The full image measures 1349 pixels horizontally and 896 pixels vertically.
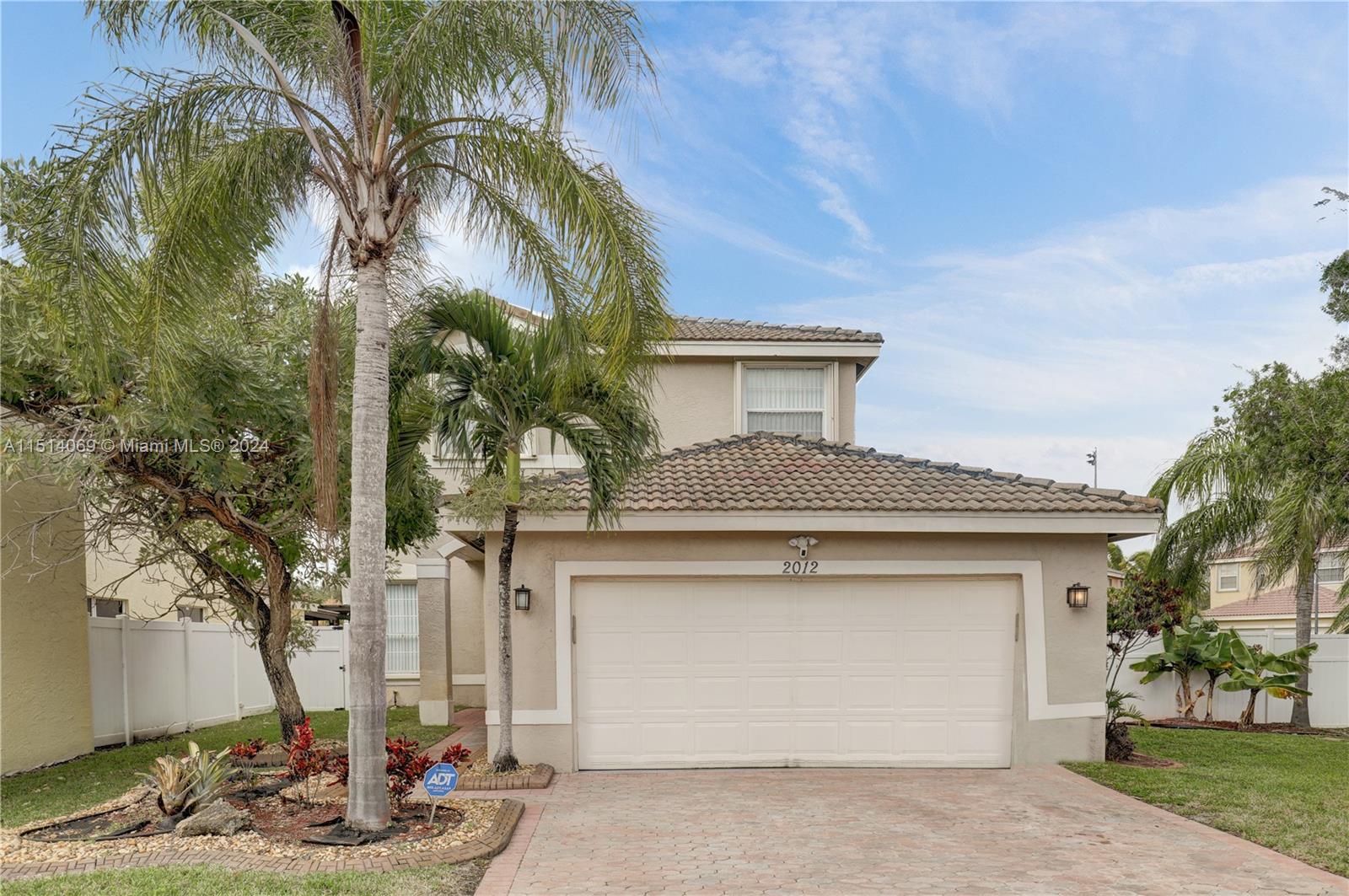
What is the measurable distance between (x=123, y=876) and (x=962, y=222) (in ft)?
49.1

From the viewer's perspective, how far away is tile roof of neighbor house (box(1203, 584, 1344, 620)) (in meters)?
30.4

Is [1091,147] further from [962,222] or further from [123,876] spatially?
[123,876]

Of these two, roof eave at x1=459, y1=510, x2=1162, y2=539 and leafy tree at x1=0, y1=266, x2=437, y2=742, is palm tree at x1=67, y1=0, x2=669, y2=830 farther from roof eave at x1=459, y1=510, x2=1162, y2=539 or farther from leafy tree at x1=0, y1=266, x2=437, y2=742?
roof eave at x1=459, y1=510, x2=1162, y2=539

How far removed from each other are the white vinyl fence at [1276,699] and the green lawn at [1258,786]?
7.23 ft

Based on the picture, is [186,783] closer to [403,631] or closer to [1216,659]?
[403,631]

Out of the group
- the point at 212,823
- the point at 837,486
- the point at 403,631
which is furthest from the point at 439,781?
the point at 403,631

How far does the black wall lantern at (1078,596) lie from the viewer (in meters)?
11.3

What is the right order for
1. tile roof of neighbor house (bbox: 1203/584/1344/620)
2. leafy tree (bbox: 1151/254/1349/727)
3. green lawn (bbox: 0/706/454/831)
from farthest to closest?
tile roof of neighbor house (bbox: 1203/584/1344/620), leafy tree (bbox: 1151/254/1349/727), green lawn (bbox: 0/706/454/831)

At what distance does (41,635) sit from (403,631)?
7974mm

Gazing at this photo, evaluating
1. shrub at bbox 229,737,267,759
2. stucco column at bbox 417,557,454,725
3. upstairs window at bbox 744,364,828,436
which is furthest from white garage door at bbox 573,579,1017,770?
stucco column at bbox 417,557,454,725

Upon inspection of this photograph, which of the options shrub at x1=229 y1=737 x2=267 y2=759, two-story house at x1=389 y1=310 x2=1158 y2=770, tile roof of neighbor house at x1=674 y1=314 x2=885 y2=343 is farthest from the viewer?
tile roof of neighbor house at x1=674 y1=314 x2=885 y2=343

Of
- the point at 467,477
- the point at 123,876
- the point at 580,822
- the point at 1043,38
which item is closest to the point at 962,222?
the point at 1043,38

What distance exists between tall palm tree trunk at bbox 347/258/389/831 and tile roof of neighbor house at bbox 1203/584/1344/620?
3045 cm

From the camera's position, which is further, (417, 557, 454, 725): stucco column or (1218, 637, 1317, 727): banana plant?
(417, 557, 454, 725): stucco column
